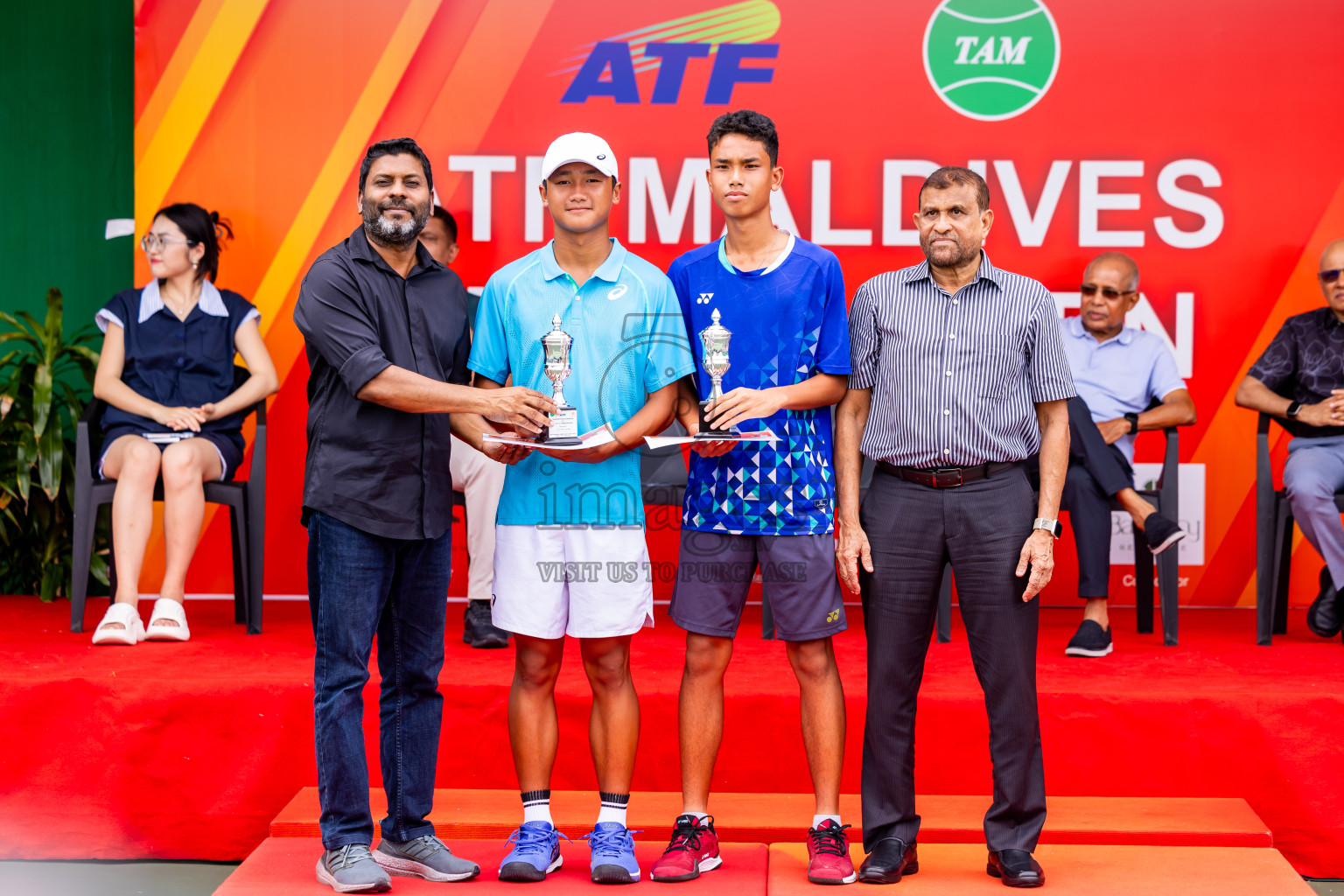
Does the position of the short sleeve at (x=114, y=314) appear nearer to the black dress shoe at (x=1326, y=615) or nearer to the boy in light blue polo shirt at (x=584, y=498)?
the boy in light blue polo shirt at (x=584, y=498)

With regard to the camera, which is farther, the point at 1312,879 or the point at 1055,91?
the point at 1055,91

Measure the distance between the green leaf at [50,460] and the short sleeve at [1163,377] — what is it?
4.88 m

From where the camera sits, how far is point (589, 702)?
3953 millimetres

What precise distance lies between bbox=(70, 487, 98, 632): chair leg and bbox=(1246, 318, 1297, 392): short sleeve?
4.74m

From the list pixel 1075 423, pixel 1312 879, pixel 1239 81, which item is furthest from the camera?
pixel 1239 81

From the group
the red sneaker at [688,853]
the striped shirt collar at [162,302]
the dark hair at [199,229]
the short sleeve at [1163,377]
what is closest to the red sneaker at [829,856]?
the red sneaker at [688,853]

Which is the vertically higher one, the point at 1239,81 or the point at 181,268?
the point at 1239,81

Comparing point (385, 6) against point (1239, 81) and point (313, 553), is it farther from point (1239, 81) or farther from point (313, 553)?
point (1239, 81)

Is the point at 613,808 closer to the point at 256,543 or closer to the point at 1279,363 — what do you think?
the point at 256,543

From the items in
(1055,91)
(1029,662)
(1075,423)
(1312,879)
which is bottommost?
(1312,879)

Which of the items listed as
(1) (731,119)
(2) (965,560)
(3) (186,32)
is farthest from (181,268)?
(2) (965,560)

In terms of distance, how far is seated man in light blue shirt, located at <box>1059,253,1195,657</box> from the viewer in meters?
4.63

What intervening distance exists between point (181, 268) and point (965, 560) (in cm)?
354

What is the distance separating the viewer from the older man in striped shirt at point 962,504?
3.08m
